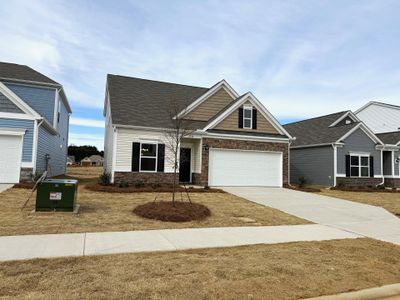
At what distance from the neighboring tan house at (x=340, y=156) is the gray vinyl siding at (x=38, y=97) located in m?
19.0

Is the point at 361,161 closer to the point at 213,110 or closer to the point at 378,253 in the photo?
the point at 213,110

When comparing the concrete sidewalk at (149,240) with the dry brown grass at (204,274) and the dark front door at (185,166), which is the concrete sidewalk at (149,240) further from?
the dark front door at (185,166)

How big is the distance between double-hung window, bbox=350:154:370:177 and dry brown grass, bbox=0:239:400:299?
60.4 feet

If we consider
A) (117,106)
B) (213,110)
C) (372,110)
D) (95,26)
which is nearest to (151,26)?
(95,26)

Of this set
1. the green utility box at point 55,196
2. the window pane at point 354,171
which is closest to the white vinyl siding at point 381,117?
the window pane at point 354,171

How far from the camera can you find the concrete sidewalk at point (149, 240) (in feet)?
19.0

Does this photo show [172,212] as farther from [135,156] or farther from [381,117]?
[381,117]

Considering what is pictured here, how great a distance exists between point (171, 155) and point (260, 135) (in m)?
5.96

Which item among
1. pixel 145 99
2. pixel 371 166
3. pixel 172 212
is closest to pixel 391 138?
pixel 371 166

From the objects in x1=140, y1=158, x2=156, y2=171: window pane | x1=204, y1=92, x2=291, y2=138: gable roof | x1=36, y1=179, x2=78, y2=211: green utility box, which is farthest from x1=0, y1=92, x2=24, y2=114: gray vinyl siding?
x1=204, y1=92, x2=291, y2=138: gable roof

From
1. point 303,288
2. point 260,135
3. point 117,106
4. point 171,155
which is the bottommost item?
point 303,288

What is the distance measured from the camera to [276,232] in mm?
8156

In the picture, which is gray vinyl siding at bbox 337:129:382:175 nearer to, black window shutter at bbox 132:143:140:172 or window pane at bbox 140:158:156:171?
window pane at bbox 140:158:156:171

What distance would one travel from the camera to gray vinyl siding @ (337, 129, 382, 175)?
22766 millimetres
